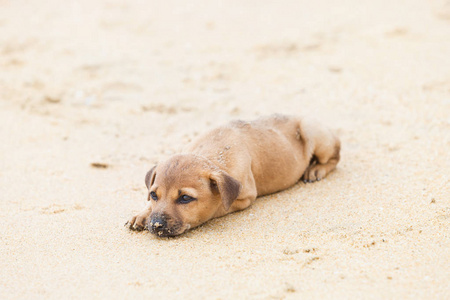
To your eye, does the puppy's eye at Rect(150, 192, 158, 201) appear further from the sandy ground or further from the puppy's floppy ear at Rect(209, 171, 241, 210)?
the puppy's floppy ear at Rect(209, 171, 241, 210)

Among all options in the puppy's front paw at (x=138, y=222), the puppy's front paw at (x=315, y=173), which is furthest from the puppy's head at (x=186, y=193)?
the puppy's front paw at (x=315, y=173)

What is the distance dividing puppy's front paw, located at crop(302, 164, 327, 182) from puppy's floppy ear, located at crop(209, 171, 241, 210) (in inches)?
60.2

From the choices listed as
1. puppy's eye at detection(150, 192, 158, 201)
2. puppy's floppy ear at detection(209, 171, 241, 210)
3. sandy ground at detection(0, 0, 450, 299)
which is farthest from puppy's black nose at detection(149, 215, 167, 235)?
puppy's floppy ear at detection(209, 171, 241, 210)

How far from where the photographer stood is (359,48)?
987cm

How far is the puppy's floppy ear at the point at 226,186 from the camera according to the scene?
4777 mm

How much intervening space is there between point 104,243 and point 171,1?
9236mm

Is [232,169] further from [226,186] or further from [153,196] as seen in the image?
[153,196]

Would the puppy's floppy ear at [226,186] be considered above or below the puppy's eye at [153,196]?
above

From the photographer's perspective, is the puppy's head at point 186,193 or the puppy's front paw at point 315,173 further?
the puppy's front paw at point 315,173

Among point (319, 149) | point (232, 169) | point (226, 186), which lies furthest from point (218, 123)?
point (226, 186)

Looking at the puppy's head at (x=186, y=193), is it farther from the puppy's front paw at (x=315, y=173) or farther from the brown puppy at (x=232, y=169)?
the puppy's front paw at (x=315, y=173)

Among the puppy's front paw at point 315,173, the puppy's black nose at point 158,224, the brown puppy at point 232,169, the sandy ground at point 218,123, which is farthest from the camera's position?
the puppy's front paw at point 315,173

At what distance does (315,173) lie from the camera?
20.3 feet

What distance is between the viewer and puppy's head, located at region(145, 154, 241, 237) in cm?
463
